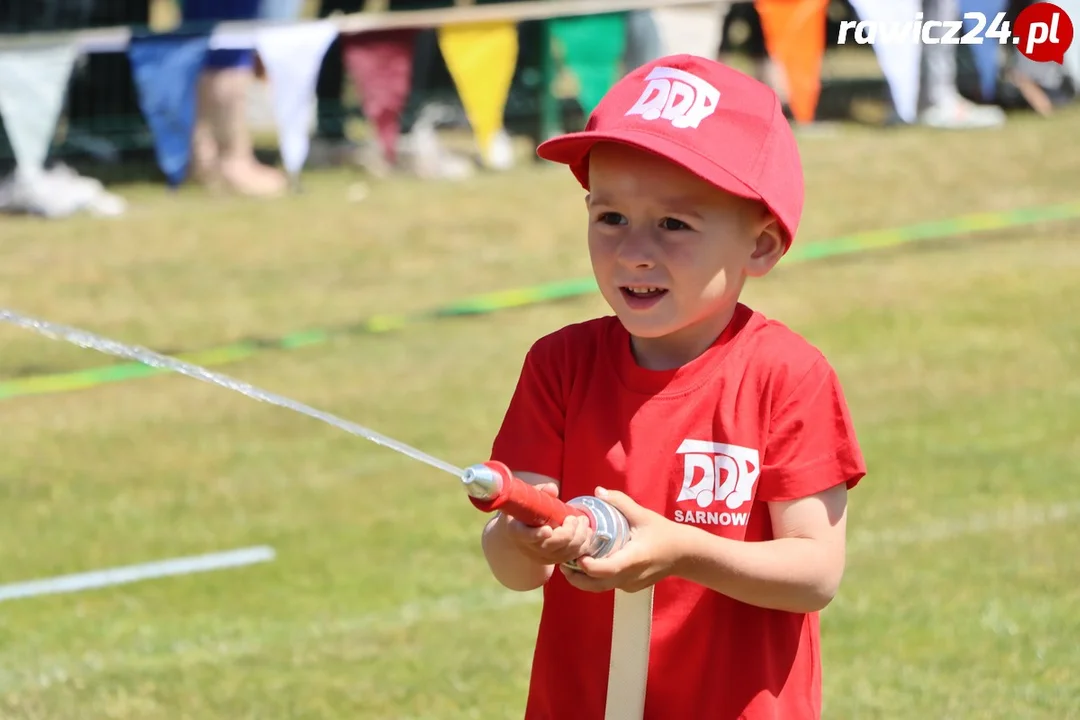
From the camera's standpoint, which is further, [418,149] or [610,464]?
[418,149]

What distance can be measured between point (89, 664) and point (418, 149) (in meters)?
7.76

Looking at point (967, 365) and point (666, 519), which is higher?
point (666, 519)

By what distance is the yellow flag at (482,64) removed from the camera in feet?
32.6

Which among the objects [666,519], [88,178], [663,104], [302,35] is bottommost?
[88,178]

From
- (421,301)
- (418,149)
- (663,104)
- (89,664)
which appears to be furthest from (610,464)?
(418,149)

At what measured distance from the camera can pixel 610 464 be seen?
257 centimetres

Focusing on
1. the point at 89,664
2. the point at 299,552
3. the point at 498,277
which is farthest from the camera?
the point at 498,277

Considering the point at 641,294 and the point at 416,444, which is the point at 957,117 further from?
the point at 641,294

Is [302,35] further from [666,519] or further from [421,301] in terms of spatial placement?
[666,519]

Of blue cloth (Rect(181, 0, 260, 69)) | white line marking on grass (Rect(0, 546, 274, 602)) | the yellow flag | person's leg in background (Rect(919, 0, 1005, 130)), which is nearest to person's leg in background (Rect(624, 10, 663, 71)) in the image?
the yellow flag

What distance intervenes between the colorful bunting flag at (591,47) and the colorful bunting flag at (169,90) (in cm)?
255

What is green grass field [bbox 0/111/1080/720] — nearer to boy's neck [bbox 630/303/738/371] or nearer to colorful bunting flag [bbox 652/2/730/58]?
colorful bunting flag [bbox 652/2/730/58]

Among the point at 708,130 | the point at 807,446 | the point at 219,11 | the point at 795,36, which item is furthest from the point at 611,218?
the point at 219,11

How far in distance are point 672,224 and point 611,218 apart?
0.09m
